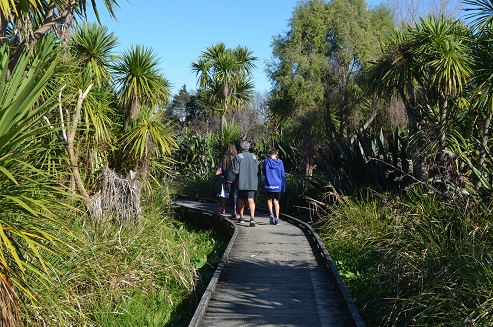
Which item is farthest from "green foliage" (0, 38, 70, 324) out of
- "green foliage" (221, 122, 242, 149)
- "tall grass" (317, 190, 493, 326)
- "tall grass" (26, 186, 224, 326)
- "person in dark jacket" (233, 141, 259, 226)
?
"green foliage" (221, 122, 242, 149)

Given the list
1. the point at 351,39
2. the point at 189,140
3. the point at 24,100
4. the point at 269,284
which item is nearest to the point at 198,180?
the point at 189,140

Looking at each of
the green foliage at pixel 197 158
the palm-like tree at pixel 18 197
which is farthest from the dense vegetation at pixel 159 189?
the green foliage at pixel 197 158

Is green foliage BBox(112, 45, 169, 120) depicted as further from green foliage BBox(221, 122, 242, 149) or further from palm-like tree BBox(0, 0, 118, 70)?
green foliage BBox(221, 122, 242, 149)

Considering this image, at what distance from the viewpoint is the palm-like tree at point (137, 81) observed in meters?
14.0

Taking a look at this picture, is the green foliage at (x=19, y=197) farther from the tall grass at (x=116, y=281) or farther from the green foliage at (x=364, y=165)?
the green foliage at (x=364, y=165)

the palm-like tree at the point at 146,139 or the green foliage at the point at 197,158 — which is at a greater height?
the green foliage at the point at 197,158

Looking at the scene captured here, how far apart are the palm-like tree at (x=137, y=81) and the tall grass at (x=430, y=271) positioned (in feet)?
20.8

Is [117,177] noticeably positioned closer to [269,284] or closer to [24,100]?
[269,284]

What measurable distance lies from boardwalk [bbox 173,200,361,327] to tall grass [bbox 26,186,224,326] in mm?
684

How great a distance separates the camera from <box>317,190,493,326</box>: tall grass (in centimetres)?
568

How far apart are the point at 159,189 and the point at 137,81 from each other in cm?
280

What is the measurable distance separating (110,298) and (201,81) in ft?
93.2

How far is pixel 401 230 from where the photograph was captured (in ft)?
26.1

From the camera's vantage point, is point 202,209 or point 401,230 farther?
point 202,209
